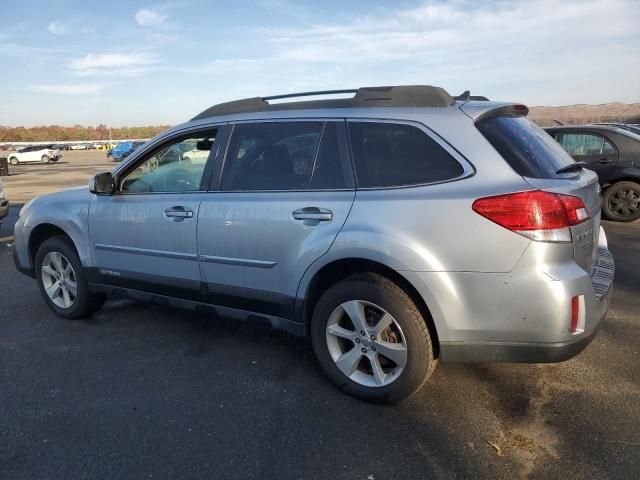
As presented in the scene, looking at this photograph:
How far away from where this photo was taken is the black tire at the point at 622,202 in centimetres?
845

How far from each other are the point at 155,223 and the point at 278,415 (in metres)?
1.75

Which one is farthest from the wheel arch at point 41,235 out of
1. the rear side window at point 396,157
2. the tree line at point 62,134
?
the tree line at point 62,134

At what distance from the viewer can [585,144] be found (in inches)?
353

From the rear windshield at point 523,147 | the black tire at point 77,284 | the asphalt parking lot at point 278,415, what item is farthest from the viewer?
the black tire at point 77,284

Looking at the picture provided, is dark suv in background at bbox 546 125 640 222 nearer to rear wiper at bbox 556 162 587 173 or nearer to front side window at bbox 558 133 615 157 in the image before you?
front side window at bbox 558 133 615 157

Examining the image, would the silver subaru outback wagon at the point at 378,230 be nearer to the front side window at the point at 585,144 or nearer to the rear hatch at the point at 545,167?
the rear hatch at the point at 545,167

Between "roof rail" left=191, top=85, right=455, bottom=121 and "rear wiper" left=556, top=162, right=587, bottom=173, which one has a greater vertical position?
"roof rail" left=191, top=85, right=455, bottom=121

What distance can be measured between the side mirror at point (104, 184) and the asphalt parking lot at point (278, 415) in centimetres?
118

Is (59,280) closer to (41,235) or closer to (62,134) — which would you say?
(41,235)

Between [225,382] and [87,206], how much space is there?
2023 millimetres

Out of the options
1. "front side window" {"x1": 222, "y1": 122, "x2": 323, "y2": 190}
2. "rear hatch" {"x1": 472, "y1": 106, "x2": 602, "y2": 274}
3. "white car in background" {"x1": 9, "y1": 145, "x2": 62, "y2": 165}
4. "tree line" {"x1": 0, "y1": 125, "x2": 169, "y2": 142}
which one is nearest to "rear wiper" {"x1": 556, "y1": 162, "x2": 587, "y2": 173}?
"rear hatch" {"x1": 472, "y1": 106, "x2": 602, "y2": 274}

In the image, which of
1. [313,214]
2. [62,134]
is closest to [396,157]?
[313,214]

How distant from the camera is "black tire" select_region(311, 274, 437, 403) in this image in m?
2.89

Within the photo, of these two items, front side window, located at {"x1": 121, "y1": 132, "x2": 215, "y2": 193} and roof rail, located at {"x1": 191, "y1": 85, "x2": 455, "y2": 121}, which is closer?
roof rail, located at {"x1": 191, "y1": 85, "x2": 455, "y2": 121}
